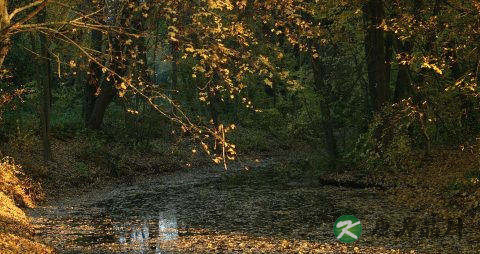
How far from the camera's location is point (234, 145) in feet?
25.7

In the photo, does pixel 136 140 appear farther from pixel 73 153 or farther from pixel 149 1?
pixel 149 1

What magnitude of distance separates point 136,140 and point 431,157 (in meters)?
15.7

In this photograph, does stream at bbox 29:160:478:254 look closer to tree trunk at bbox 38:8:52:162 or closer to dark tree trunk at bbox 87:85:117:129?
tree trunk at bbox 38:8:52:162

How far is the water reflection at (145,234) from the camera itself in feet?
41.4

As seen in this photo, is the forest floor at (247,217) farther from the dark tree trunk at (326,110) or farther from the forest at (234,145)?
the dark tree trunk at (326,110)

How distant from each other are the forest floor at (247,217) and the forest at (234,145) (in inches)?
3.4

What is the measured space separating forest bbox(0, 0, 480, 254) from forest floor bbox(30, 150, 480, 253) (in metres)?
0.09

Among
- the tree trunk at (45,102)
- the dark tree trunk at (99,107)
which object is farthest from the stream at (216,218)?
the dark tree trunk at (99,107)

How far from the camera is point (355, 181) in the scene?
21125 millimetres

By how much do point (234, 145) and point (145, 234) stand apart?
7193 millimetres

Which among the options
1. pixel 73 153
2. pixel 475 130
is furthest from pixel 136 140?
pixel 475 130

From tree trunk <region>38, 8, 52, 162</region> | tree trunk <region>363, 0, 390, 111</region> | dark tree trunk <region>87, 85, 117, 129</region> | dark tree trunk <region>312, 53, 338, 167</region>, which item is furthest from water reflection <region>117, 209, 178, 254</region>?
dark tree trunk <region>87, 85, 117, 129</region>

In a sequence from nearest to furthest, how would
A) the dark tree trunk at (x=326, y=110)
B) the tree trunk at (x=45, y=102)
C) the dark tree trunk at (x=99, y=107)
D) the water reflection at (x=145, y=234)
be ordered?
1. the water reflection at (x=145, y=234)
2. the tree trunk at (x=45, y=102)
3. the dark tree trunk at (x=326, y=110)
4. the dark tree trunk at (x=99, y=107)

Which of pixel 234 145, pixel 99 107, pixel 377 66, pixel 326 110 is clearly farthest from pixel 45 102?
pixel 234 145
